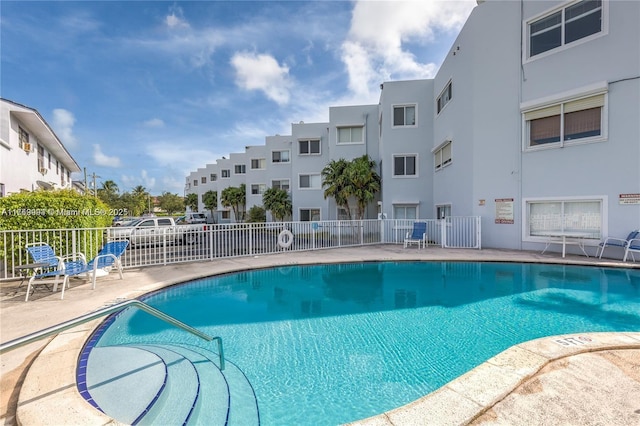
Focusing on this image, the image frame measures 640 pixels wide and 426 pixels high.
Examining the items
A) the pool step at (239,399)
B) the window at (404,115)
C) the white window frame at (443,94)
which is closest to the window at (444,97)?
the white window frame at (443,94)

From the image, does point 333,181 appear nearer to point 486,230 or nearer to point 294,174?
point 294,174

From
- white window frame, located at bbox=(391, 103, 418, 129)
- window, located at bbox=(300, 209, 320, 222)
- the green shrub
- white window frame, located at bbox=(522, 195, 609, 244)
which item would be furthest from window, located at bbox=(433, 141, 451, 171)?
the green shrub

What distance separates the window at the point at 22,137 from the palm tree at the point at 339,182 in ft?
51.8

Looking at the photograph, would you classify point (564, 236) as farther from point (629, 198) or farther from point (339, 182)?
point (339, 182)

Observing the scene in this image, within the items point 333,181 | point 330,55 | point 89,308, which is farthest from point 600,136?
point 89,308

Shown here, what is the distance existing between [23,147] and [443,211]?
21032 mm

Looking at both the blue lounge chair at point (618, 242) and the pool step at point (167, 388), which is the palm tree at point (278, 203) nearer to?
the blue lounge chair at point (618, 242)

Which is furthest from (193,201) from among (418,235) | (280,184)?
(418,235)

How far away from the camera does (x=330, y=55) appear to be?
14547 mm

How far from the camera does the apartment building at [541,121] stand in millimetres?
9031

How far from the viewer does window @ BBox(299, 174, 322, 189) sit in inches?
886

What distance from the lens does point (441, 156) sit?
1550cm

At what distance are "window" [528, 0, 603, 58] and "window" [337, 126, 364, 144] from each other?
11157 millimetres

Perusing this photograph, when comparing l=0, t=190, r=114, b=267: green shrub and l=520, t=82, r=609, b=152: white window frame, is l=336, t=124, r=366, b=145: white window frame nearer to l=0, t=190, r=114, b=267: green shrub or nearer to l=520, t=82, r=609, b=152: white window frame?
l=520, t=82, r=609, b=152: white window frame
